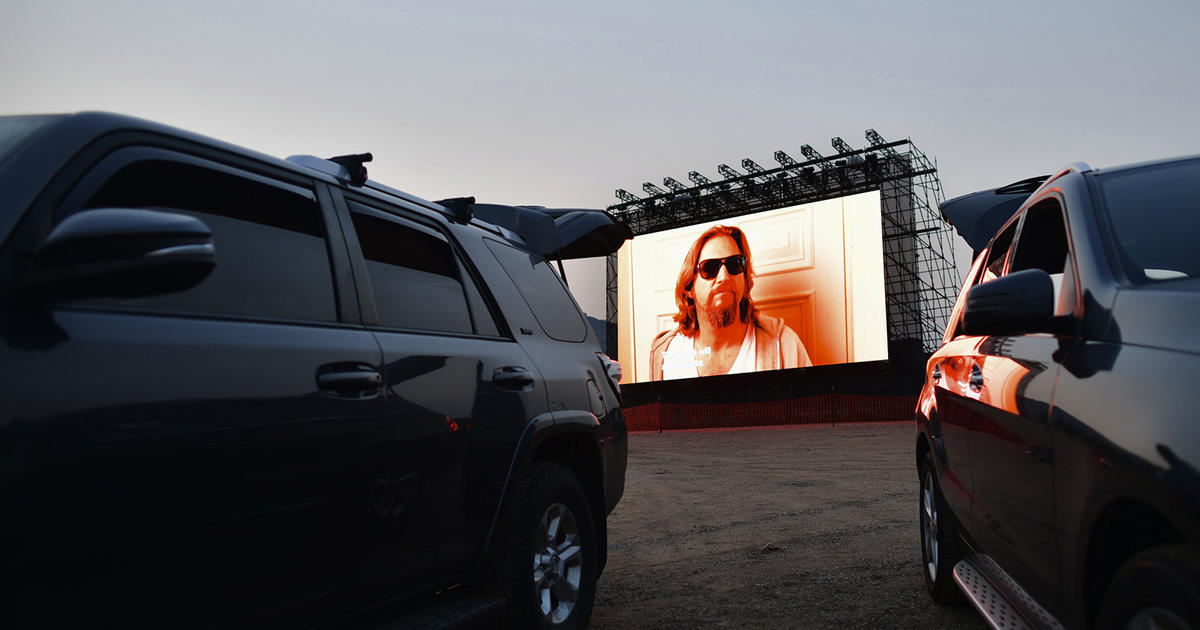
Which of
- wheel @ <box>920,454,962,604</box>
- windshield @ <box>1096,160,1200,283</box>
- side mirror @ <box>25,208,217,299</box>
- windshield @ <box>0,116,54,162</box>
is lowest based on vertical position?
wheel @ <box>920,454,962,604</box>

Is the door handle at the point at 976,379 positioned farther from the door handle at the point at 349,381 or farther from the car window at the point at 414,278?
the door handle at the point at 349,381

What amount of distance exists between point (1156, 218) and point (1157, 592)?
133 centimetres

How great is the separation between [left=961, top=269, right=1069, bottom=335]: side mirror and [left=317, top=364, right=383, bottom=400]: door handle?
5.57 ft

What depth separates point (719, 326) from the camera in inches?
1204

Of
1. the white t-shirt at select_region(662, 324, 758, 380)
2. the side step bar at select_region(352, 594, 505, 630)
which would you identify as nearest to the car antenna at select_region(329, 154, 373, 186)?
the side step bar at select_region(352, 594, 505, 630)

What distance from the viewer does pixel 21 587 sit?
5.13 ft

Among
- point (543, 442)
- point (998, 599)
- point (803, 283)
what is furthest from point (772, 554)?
point (803, 283)

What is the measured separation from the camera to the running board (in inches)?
98.5

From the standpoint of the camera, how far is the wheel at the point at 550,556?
3.31 meters

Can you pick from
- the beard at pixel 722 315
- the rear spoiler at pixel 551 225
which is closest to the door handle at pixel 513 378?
the rear spoiler at pixel 551 225

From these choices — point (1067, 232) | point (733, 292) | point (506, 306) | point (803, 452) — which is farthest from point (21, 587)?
point (733, 292)

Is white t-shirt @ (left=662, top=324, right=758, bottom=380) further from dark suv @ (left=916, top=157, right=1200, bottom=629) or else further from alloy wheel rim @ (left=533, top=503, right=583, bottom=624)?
dark suv @ (left=916, top=157, right=1200, bottom=629)

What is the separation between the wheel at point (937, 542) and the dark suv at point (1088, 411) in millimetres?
588

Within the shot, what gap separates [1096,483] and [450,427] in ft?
6.18
